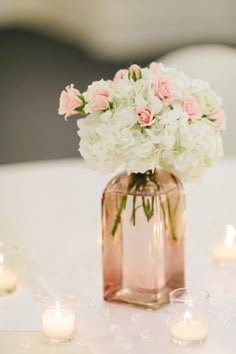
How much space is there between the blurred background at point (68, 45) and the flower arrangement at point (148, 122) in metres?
2.61

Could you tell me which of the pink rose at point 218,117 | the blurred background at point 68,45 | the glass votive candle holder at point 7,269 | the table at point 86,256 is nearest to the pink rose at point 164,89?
the pink rose at point 218,117

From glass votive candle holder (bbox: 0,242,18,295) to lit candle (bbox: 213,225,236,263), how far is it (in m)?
0.45

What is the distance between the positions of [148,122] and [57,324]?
384 mm

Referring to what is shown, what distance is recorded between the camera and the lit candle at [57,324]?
1.38 metres

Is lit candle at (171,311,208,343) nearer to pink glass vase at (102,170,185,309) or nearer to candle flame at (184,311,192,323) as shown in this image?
candle flame at (184,311,192,323)

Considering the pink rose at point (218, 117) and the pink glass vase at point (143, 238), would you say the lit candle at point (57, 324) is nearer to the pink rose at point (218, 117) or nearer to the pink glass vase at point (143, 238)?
the pink glass vase at point (143, 238)

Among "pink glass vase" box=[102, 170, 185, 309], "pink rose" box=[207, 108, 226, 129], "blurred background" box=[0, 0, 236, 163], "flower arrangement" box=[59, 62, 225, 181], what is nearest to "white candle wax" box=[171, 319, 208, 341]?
"pink glass vase" box=[102, 170, 185, 309]

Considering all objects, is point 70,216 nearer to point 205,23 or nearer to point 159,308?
point 159,308

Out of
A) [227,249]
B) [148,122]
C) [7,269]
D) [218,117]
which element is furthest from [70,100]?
[227,249]

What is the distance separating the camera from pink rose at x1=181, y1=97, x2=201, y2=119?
1453 mm

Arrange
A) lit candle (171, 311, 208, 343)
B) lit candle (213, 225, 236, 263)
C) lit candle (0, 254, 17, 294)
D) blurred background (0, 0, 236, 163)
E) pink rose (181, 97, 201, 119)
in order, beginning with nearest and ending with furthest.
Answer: lit candle (171, 311, 208, 343) < pink rose (181, 97, 201, 119) < lit candle (0, 254, 17, 294) < lit candle (213, 225, 236, 263) < blurred background (0, 0, 236, 163)

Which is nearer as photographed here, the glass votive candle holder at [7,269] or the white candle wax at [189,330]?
the white candle wax at [189,330]

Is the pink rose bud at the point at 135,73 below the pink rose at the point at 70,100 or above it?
above

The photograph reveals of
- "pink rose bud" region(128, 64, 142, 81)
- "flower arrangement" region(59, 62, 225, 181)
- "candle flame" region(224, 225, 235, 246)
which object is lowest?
"candle flame" region(224, 225, 235, 246)
